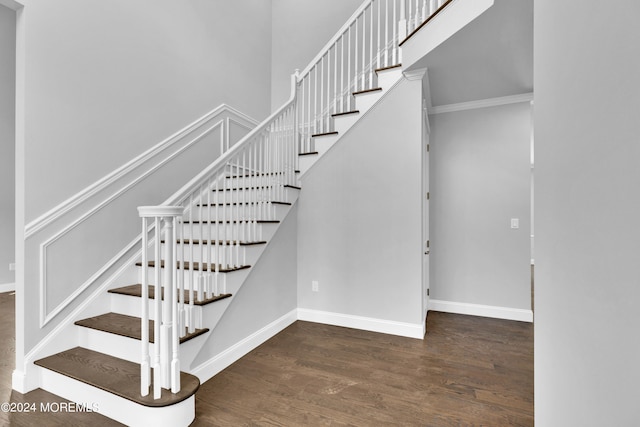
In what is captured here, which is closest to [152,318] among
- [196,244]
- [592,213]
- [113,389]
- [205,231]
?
[113,389]

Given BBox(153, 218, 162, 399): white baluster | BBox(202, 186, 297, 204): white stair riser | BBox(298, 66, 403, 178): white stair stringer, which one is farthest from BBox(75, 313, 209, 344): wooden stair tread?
BBox(298, 66, 403, 178): white stair stringer

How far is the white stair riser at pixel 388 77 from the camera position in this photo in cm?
289

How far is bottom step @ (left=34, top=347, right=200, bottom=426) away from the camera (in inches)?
60.9

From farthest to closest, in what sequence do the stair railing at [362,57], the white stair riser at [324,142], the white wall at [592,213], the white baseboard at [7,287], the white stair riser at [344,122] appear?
the white baseboard at [7,287], the white stair riser at [324,142], the white stair riser at [344,122], the stair railing at [362,57], the white wall at [592,213]

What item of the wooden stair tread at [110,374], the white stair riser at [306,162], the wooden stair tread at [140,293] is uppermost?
the white stair riser at [306,162]

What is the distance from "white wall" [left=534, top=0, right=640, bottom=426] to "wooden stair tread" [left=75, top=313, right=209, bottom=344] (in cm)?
191

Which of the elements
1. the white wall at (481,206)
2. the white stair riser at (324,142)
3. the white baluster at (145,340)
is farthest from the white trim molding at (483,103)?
the white baluster at (145,340)

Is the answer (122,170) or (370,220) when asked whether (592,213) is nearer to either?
(370,220)

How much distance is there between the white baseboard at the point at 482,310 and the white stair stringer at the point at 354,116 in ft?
7.51

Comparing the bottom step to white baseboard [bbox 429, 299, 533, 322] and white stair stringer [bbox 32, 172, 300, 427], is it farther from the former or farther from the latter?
white baseboard [bbox 429, 299, 533, 322]

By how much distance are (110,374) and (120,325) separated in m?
0.37

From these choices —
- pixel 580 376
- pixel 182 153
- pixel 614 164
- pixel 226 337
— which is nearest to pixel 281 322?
pixel 226 337

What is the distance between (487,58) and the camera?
2.51 meters

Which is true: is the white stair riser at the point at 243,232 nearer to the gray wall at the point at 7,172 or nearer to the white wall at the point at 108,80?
the white wall at the point at 108,80
